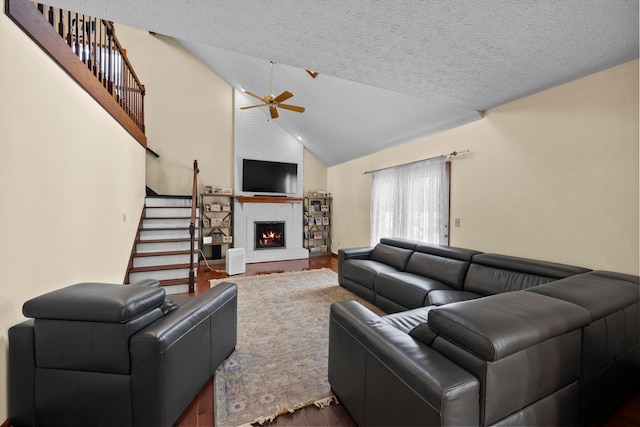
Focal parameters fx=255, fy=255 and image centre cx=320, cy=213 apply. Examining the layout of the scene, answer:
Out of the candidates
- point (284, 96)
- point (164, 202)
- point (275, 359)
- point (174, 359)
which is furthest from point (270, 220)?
point (174, 359)

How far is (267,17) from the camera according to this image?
165 centimetres

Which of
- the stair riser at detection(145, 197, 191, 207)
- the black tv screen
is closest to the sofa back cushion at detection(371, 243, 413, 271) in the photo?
the black tv screen

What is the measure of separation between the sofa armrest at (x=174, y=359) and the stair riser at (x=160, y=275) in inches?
93.5

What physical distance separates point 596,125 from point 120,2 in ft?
12.1

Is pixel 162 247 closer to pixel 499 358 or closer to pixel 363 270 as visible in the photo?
pixel 363 270

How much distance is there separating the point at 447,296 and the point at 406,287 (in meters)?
0.42

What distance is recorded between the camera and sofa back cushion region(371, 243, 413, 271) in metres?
3.64

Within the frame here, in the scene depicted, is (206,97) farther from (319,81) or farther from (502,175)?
(502,175)

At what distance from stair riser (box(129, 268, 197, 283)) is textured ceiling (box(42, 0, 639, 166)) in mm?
3143

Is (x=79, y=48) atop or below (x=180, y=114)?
below

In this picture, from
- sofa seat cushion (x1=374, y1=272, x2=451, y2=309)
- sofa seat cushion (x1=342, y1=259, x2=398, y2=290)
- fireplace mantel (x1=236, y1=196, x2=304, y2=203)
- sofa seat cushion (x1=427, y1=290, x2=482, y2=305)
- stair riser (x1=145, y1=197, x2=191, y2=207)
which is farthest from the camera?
fireplace mantel (x1=236, y1=196, x2=304, y2=203)

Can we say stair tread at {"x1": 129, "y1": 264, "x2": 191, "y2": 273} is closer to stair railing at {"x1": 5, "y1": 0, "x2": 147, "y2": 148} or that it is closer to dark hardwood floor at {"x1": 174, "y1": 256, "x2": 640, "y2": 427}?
stair railing at {"x1": 5, "y1": 0, "x2": 147, "y2": 148}

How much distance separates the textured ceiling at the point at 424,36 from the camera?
5.03 feet

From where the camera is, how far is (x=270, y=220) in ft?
21.2
